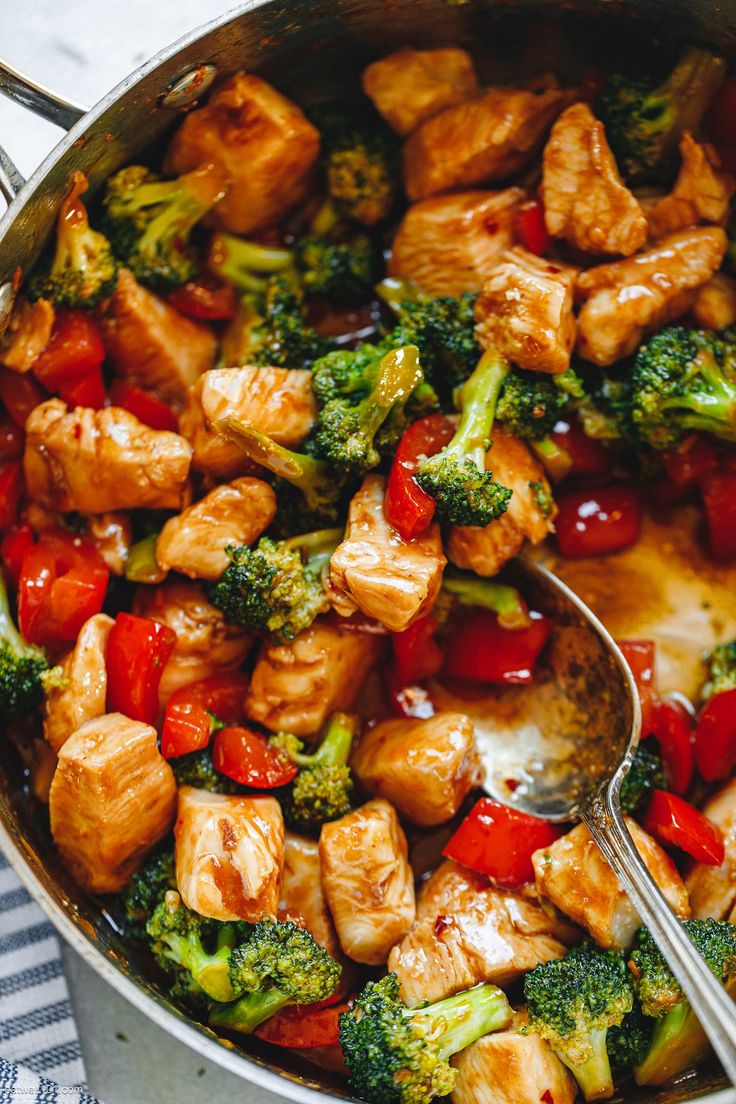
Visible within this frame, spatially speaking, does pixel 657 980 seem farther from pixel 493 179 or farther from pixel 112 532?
pixel 493 179

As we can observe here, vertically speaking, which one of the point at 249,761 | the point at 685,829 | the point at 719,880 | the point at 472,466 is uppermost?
the point at 472,466

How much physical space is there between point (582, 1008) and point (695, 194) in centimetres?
241

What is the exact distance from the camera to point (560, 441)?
3.18m

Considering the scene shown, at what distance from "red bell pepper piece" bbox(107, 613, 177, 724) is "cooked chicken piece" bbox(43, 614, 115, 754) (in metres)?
0.05

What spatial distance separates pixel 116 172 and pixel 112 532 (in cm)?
110

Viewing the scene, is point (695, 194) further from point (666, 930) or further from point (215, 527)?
point (666, 930)

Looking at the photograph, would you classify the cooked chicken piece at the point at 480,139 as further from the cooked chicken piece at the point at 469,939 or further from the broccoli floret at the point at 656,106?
the cooked chicken piece at the point at 469,939

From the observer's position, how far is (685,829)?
2881 mm

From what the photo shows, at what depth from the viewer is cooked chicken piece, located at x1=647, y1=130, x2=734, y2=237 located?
303 centimetres

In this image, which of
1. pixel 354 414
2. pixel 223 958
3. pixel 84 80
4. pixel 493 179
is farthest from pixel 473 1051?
pixel 84 80

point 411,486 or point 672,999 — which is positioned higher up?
point 411,486

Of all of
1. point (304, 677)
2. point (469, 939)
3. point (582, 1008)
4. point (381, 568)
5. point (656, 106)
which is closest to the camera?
point (582, 1008)

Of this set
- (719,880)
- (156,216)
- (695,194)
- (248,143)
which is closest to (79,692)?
(156,216)

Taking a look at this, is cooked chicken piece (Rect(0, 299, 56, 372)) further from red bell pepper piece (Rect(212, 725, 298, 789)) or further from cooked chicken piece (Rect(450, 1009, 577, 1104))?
cooked chicken piece (Rect(450, 1009, 577, 1104))
